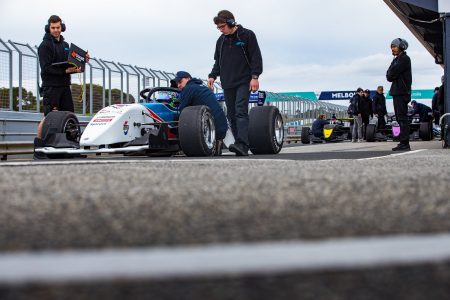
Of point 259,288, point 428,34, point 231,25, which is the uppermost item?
point 428,34

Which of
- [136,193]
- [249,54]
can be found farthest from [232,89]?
[136,193]

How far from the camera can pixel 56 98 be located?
8.77 metres

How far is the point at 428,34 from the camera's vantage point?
20.2 metres

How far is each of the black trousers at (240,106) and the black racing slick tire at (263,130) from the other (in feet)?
0.96

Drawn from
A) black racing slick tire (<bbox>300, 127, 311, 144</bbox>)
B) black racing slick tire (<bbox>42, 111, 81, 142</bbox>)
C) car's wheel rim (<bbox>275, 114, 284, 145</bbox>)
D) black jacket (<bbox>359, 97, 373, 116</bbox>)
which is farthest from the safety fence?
black jacket (<bbox>359, 97, 373, 116</bbox>)

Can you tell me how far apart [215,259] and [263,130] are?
23.4ft

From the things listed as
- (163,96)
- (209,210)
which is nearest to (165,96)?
(163,96)

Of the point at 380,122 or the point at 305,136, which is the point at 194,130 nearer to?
the point at 380,122

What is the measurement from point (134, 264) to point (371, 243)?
1.99 ft

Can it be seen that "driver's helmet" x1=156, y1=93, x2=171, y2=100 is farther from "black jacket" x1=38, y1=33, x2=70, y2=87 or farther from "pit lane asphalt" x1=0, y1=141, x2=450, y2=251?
"pit lane asphalt" x1=0, y1=141, x2=450, y2=251

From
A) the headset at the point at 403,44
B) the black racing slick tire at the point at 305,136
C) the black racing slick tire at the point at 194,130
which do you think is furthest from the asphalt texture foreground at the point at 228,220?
the black racing slick tire at the point at 305,136

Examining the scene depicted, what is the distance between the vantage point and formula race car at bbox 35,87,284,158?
7785mm

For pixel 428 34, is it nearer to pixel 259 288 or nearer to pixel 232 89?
pixel 232 89

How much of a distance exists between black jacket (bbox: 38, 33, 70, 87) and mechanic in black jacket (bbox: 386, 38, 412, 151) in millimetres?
4593
